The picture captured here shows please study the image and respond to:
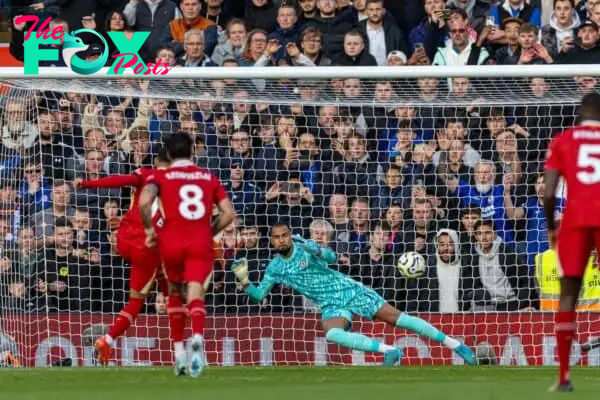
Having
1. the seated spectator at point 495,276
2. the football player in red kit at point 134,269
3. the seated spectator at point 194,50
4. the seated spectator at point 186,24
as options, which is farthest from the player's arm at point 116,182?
the seated spectator at point 186,24

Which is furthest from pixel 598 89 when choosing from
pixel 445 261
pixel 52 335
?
pixel 52 335

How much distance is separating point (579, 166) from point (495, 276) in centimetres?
504

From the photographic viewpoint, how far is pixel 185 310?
12.5 m

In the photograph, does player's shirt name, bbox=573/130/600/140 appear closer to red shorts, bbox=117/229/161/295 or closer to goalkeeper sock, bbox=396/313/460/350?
goalkeeper sock, bbox=396/313/460/350

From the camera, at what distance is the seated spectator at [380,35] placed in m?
16.6

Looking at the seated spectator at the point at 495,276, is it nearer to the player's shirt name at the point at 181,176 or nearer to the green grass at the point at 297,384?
the green grass at the point at 297,384

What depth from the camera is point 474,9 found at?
1681cm

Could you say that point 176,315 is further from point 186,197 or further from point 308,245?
point 308,245

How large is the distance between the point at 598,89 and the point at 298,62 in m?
3.24

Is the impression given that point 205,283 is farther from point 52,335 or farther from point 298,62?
point 298,62

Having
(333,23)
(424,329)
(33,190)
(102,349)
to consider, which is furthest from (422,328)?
(333,23)

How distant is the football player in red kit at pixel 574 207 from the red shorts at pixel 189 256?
2.82m

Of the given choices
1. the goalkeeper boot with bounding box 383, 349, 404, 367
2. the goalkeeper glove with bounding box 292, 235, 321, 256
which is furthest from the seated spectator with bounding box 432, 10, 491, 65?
the goalkeeper boot with bounding box 383, 349, 404, 367

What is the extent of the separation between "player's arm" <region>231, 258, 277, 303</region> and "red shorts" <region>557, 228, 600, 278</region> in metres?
4.73
